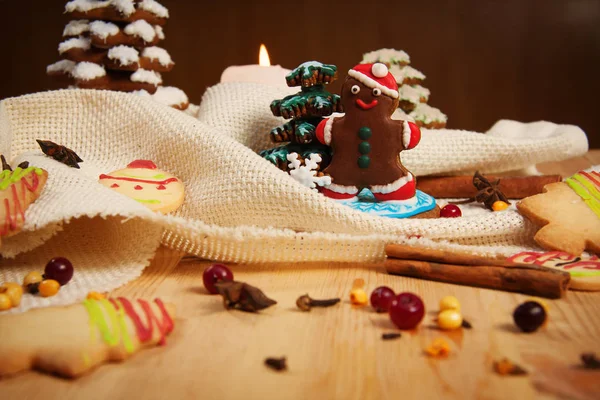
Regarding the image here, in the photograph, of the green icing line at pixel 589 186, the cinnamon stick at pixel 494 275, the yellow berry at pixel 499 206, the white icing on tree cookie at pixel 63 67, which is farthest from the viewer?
the white icing on tree cookie at pixel 63 67

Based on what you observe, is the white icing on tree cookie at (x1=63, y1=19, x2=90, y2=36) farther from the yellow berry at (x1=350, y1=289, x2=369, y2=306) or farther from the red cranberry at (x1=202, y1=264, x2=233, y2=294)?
the yellow berry at (x1=350, y1=289, x2=369, y2=306)

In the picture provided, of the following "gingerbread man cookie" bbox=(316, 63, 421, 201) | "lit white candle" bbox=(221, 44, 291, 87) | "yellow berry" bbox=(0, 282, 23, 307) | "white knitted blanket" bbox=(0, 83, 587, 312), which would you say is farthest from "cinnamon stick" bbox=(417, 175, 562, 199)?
"yellow berry" bbox=(0, 282, 23, 307)

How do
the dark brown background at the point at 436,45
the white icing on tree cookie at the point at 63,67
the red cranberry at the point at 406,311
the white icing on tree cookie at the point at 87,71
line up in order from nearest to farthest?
the red cranberry at the point at 406,311 < the white icing on tree cookie at the point at 87,71 < the white icing on tree cookie at the point at 63,67 < the dark brown background at the point at 436,45

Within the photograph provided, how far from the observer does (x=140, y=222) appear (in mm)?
1048

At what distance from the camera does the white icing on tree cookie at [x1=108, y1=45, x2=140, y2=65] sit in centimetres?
171

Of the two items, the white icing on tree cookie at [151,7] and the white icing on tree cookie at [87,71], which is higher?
the white icing on tree cookie at [151,7]

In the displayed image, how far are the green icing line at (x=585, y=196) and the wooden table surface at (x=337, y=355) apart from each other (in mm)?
233

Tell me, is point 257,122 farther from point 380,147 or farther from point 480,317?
point 480,317

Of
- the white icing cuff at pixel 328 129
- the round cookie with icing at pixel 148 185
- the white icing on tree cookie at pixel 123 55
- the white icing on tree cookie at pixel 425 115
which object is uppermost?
the white icing on tree cookie at pixel 123 55

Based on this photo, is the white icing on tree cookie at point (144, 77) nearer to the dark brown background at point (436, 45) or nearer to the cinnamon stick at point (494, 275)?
the dark brown background at point (436, 45)

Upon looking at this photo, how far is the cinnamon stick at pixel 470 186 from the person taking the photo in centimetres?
151

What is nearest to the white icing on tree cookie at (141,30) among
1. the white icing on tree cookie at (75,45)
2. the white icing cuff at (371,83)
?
the white icing on tree cookie at (75,45)

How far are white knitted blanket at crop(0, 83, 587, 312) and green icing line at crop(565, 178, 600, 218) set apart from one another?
0.11 m

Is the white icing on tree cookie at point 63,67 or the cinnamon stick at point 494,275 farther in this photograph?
the white icing on tree cookie at point 63,67
